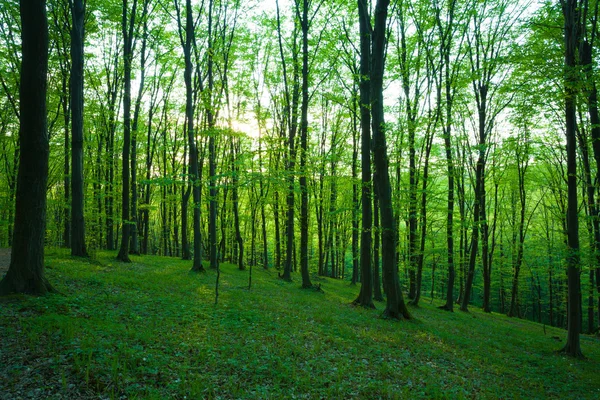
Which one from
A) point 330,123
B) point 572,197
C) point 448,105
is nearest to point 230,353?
point 572,197

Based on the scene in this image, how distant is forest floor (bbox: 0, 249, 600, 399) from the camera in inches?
169

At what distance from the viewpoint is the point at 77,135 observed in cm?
1250

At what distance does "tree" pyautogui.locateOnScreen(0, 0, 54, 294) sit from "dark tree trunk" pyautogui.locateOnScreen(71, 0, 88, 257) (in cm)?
655

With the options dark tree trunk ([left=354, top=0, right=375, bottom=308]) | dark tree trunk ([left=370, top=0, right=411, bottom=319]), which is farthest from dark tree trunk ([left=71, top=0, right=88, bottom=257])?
dark tree trunk ([left=370, top=0, right=411, bottom=319])

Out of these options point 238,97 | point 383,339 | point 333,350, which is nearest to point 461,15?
point 238,97

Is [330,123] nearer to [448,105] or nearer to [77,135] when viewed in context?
[448,105]

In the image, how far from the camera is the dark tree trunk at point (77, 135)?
12328mm

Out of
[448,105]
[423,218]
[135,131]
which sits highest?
[448,105]

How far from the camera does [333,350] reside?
6.82 metres

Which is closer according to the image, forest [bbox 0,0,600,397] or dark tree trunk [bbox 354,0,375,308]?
forest [bbox 0,0,600,397]

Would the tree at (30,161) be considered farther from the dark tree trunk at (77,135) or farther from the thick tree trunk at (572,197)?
the thick tree trunk at (572,197)

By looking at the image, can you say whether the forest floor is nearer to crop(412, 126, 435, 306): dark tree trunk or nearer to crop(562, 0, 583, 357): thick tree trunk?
crop(562, 0, 583, 357): thick tree trunk

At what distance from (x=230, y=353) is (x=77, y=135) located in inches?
457

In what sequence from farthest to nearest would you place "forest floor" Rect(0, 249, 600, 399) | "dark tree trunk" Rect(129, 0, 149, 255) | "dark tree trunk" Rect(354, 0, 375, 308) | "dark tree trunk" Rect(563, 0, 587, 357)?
1. "dark tree trunk" Rect(129, 0, 149, 255)
2. "dark tree trunk" Rect(354, 0, 375, 308)
3. "dark tree trunk" Rect(563, 0, 587, 357)
4. "forest floor" Rect(0, 249, 600, 399)
